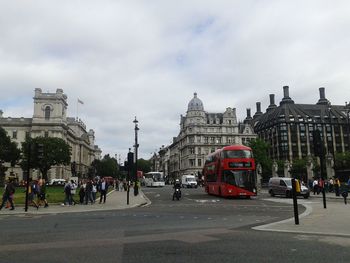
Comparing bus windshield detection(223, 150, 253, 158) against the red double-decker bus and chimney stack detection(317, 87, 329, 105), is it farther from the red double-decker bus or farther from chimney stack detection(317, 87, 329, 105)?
chimney stack detection(317, 87, 329, 105)

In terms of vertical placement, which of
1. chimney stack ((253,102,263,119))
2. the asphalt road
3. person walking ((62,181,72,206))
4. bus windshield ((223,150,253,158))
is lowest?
the asphalt road

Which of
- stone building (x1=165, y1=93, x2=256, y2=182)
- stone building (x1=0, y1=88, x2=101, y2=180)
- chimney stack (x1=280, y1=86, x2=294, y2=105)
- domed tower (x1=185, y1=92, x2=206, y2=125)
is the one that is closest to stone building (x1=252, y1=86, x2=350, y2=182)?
chimney stack (x1=280, y1=86, x2=294, y2=105)

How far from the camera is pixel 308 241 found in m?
10.5

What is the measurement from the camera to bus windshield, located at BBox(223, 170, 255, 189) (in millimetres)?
32500

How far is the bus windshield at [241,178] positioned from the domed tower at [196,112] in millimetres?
97568

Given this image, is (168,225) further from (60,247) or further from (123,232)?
(60,247)

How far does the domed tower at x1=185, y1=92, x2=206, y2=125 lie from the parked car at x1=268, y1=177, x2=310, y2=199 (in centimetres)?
9089

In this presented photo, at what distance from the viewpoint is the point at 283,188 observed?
36.9 metres

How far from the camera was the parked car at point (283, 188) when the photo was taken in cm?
3481

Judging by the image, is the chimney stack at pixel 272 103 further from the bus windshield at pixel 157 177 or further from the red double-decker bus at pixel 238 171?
the red double-decker bus at pixel 238 171

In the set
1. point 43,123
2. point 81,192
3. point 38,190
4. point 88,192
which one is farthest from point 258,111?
point 38,190

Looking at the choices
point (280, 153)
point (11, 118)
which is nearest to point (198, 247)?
point (11, 118)

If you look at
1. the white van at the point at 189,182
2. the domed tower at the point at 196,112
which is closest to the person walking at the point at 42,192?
the white van at the point at 189,182

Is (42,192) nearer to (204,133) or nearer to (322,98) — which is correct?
(204,133)
